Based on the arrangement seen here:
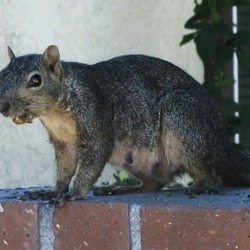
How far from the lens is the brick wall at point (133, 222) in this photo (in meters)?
2.79

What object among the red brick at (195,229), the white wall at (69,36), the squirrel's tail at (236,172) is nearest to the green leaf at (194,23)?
the white wall at (69,36)

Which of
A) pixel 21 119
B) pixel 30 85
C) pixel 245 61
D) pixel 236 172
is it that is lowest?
pixel 236 172

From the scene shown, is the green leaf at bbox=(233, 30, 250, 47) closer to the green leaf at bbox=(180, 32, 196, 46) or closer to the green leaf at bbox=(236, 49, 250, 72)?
the green leaf at bbox=(236, 49, 250, 72)

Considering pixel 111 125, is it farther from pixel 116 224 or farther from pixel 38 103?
pixel 116 224

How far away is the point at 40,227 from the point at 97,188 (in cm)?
45

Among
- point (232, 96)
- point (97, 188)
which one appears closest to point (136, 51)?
point (232, 96)

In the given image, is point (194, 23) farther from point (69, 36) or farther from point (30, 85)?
point (30, 85)

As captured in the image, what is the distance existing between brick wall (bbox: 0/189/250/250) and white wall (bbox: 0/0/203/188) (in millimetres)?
1496

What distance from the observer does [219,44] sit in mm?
4781

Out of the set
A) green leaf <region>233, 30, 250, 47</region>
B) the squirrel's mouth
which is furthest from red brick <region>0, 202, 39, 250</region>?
green leaf <region>233, 30, 250, 47</region>

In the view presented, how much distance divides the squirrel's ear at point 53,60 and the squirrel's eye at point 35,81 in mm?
56

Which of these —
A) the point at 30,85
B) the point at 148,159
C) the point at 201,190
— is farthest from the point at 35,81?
the point at 201,190

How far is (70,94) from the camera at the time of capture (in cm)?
339

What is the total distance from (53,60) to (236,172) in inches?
27.6
